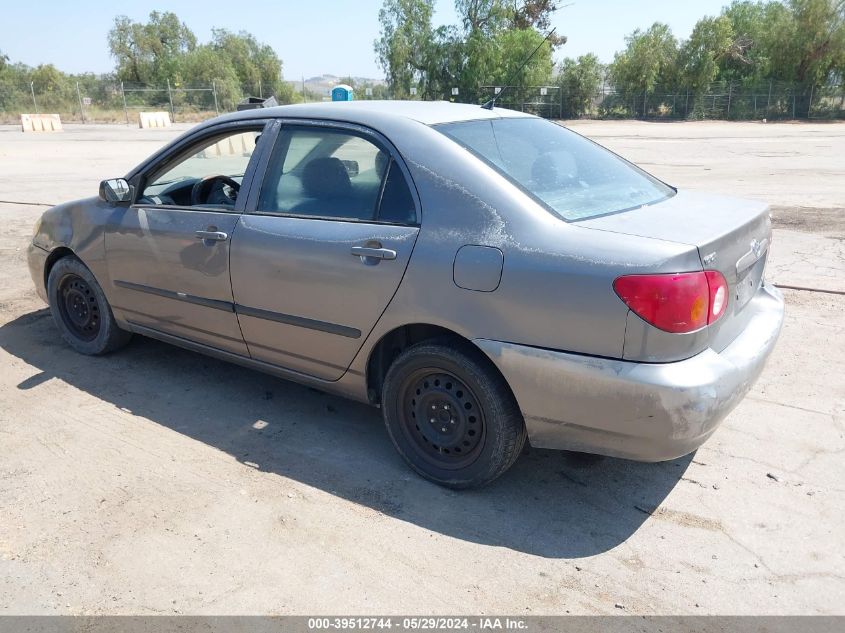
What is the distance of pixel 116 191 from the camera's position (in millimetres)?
4273

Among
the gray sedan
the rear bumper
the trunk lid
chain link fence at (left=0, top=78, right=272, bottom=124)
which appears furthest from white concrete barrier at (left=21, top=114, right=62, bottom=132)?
the rear bumper

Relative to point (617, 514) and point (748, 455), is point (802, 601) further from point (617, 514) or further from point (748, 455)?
point (748, 455)

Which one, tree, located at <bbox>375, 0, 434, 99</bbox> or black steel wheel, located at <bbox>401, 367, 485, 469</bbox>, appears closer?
black steel wheel, located at <bbox>401, 367, 485, 469</bbox>

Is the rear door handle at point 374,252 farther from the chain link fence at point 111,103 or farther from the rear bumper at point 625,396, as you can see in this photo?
the chain link fence at point 111,103

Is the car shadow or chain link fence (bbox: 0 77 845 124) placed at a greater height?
chain link fence (bbox: 0 77 845 124)

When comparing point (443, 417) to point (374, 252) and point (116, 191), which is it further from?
point (116, 191)

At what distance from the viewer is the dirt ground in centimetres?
257

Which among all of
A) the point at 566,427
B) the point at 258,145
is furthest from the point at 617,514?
the point at 258,145

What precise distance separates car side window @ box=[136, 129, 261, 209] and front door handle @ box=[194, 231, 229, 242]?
26 cm

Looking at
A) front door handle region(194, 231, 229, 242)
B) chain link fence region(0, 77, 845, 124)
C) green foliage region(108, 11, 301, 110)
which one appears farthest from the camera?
green foliage region(108, 11, 301, 110)

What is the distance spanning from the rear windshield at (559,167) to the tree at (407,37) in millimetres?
50020

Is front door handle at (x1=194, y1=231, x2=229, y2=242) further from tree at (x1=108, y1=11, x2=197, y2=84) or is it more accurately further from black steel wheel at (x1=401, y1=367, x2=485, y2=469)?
tree at (x1=108, y1=11, x2=197, y2=84)

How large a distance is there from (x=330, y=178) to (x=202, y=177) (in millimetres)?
1465
